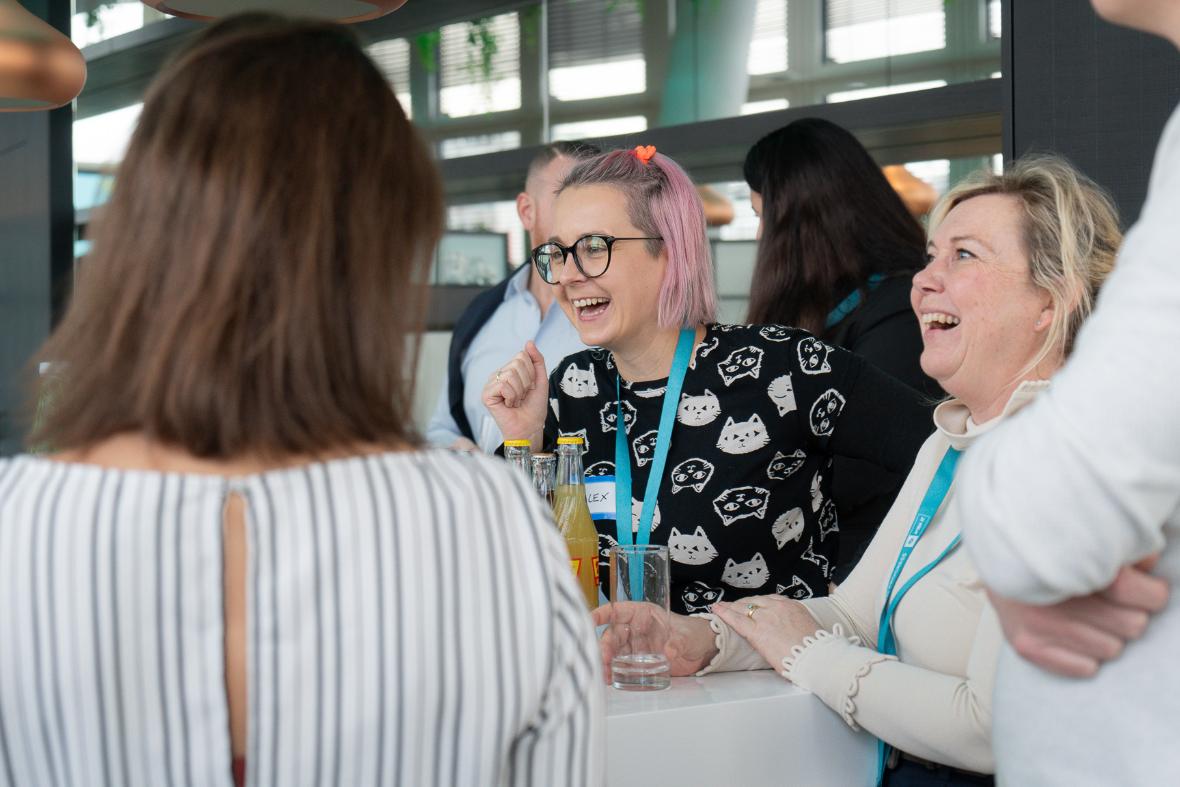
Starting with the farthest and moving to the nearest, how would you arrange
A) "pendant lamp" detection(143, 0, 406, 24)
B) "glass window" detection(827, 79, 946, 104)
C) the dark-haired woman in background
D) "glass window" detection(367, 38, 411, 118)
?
"glass window" detection(367, 38, 411, 118) < "glass window" detection(827, 79, 946, 104) < the dark-haired woman in background < "pendant lamp" detection(143, 0, 406, 24)

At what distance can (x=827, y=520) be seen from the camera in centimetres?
239

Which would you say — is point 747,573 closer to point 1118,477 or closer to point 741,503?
point 741,503

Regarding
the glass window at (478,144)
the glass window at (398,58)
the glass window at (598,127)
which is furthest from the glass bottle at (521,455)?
the glass window at (398,58)

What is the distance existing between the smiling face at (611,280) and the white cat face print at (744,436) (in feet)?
0.81

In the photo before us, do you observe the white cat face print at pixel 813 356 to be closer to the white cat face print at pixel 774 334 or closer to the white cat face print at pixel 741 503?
the white cat face print at pixel 774 334

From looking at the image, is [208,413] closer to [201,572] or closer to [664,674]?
[201,572]

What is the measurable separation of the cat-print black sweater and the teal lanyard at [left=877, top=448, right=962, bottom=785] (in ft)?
1.72

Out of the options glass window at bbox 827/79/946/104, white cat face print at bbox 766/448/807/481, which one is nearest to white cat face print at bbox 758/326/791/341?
white cat face print at bbox 766/448/807/481

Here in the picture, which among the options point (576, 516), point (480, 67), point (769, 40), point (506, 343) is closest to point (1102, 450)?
point (576, 516)

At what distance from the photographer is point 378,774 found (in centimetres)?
86

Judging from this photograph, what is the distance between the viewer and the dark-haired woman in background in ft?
9.38

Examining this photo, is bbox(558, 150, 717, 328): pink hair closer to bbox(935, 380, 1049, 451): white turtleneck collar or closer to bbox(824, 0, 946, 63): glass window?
bbox(935, 380, 1049, 451): white turtleneck collar

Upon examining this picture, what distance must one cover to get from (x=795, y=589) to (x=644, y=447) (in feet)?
1.26

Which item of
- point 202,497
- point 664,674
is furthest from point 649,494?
point 202,497
